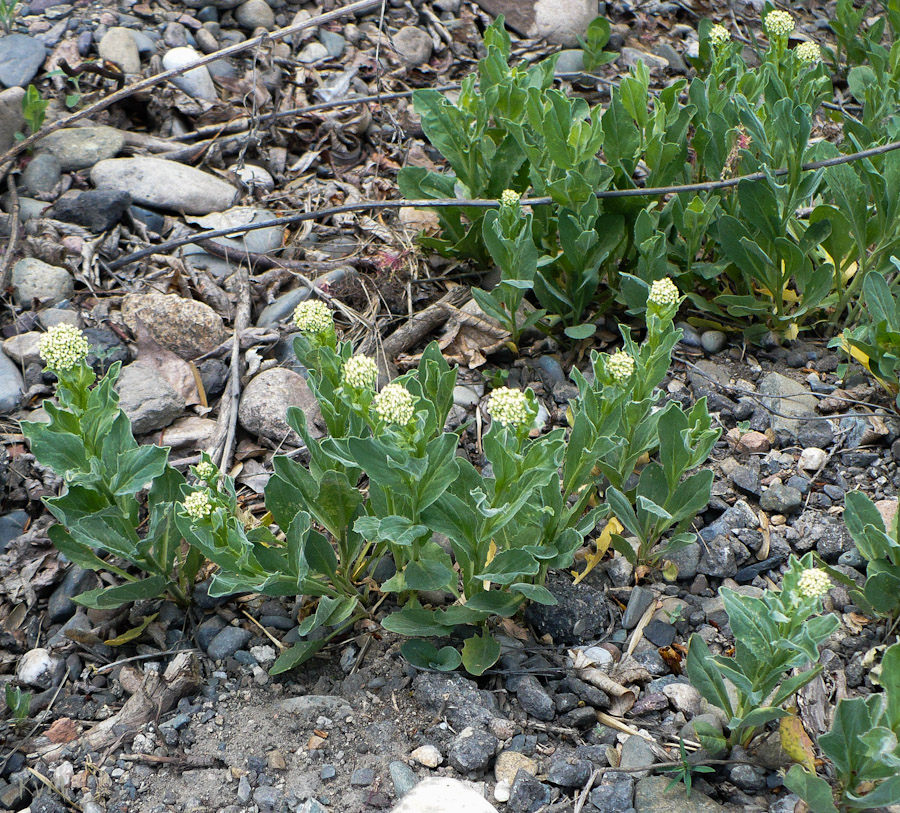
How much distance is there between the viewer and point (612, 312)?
12.9 feet

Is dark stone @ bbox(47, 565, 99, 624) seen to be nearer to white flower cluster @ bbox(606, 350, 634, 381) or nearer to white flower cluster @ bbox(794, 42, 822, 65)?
white flower cluster @ bbox(606, 350, 634, 381)

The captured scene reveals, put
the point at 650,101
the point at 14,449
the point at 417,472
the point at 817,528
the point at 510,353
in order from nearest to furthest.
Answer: the point at 417,472 < the point at 817,528 < the point at 14,449 < the point at 510,353 < the point at 650,101

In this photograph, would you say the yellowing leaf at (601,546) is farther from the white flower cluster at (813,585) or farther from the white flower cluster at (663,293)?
the white flower cluster at (813,585)

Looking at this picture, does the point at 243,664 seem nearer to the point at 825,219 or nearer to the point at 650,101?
the point at 825,219

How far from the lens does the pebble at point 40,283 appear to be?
389 centimetres

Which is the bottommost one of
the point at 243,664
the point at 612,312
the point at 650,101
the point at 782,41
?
the point at 243,664

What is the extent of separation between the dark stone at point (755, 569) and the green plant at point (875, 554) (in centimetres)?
27

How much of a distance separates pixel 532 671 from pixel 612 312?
5.97ft

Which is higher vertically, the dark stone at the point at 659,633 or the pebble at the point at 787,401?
the pebble at the point at 787,401

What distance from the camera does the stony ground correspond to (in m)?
2.47

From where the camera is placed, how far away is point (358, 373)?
93.7 inches

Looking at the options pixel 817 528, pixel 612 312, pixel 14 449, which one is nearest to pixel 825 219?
pixel 612 312

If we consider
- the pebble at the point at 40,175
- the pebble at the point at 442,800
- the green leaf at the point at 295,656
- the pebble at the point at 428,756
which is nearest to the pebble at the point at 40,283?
the pebble at the point at 40,175

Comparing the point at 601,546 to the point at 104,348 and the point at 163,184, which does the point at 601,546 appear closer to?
the point at 104,348
